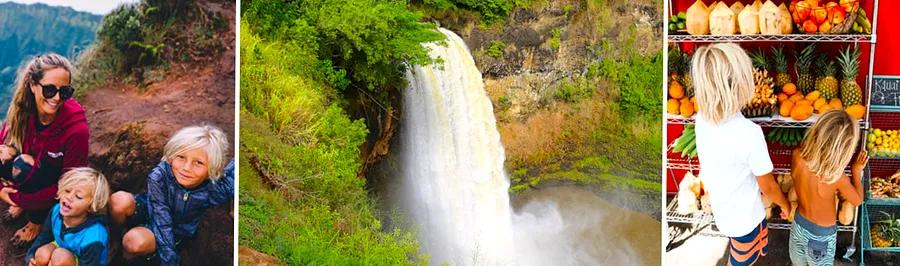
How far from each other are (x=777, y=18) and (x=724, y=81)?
0.34m

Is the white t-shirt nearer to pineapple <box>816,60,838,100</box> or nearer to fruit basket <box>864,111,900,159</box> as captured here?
pineapple <box>816,60,838,100</box>

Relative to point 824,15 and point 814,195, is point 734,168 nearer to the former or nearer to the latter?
point 814,195

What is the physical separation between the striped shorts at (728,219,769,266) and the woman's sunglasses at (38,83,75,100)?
2978 millimetres

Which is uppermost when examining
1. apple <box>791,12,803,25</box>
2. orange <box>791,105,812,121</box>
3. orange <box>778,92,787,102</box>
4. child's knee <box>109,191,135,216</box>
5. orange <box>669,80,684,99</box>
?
apple <box>791,12,803,25</box>

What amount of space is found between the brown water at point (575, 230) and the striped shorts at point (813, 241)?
70 cm

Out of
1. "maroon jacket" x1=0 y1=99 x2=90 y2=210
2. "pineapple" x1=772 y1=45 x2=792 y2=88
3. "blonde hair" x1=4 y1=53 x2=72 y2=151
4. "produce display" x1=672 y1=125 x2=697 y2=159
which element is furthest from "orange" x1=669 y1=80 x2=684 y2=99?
"blonde hair" x1=4 y1=53 x2=72 y2=151

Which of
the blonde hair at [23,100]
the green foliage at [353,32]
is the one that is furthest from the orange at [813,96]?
the blonde hair at [23,100]

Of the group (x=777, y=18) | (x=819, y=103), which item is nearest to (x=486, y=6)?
(x=777, y=18)

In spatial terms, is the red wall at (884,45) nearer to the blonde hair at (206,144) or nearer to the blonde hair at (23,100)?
the blonde hair at (206,144)

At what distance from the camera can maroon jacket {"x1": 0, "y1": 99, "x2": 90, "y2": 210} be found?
446cm

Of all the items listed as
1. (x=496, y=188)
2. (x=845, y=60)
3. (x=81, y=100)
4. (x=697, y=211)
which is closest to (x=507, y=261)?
(x=496, y=188)

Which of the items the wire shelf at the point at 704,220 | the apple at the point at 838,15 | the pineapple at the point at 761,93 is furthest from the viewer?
the wire shelf at the point at 704,220

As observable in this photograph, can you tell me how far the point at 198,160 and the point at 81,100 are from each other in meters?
0.60

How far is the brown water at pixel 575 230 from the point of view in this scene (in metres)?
→ 4.73
